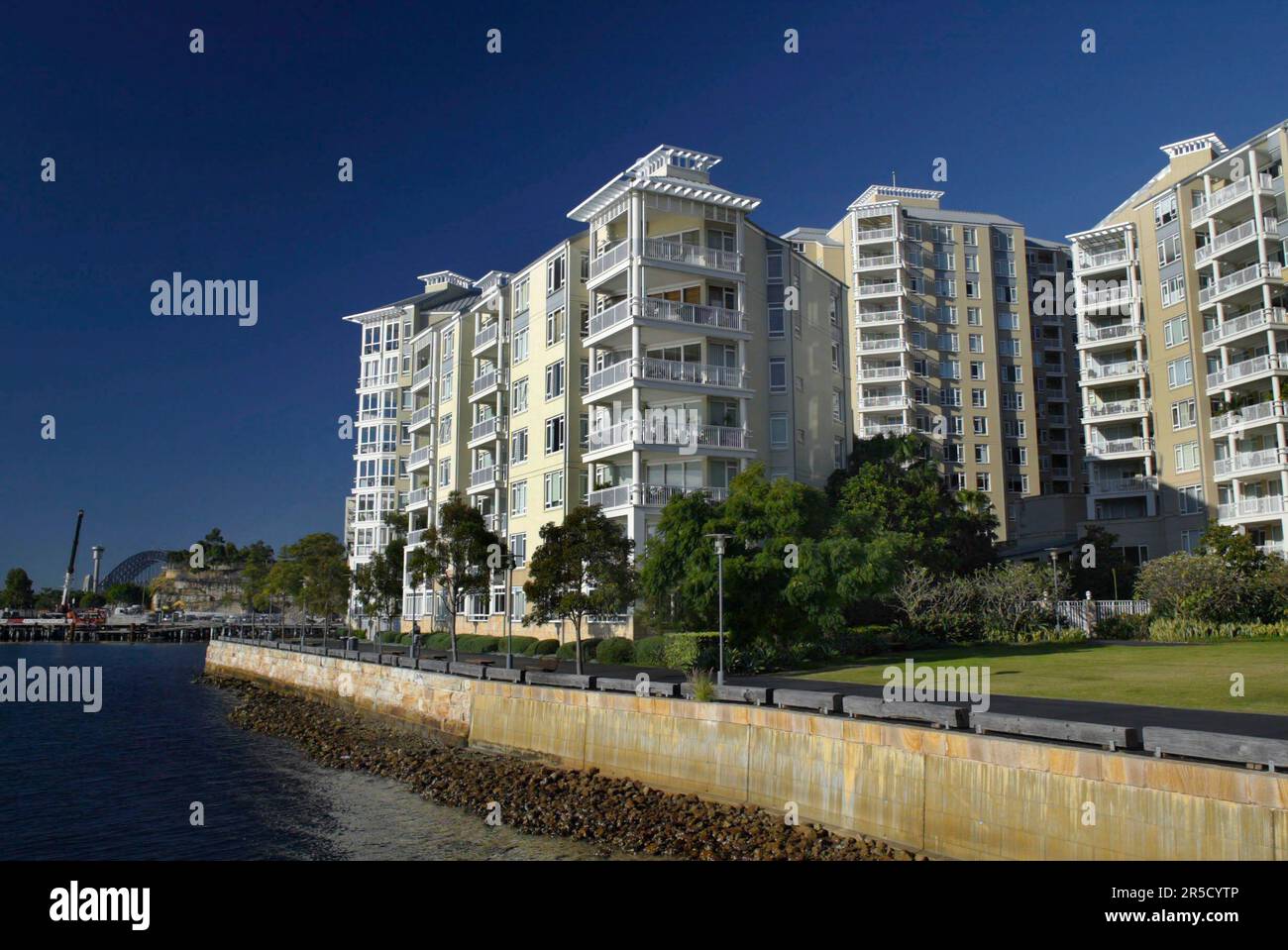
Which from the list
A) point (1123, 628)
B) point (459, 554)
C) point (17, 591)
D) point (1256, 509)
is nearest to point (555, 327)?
point (459, 554)

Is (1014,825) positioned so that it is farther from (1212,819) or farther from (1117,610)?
(1117,610)

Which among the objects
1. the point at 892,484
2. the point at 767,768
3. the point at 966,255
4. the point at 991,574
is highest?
the point at 966,255

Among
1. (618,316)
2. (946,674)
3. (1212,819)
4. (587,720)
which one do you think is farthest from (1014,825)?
(618,316)

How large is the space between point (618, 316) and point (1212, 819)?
110ft

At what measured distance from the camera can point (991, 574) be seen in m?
43.4

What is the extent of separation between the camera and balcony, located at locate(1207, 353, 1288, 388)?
52375 millimetres

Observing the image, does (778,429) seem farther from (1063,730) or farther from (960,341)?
(960,341)

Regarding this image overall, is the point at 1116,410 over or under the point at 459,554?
over

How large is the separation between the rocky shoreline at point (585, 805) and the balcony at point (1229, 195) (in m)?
54.6

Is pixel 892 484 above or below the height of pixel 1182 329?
below

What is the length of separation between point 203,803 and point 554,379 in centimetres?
2873

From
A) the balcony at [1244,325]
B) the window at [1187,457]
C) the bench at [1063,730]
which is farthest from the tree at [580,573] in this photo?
the window at [1187,457]

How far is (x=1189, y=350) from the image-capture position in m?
60.3

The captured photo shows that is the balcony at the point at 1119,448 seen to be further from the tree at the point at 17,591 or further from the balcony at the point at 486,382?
the tree at the point at 17,591
